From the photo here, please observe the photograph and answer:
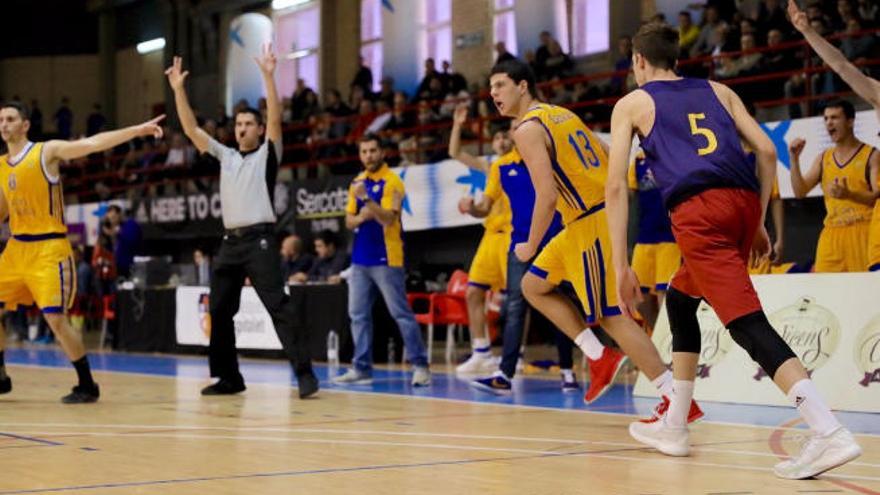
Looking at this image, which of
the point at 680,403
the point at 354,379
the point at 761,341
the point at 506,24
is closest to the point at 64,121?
the point at 506,24

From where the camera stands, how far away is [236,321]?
49.4ft

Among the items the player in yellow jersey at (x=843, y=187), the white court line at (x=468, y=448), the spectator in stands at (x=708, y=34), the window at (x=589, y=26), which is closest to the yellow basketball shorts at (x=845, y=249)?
the player in yellow jersey at (x=843, y=187)

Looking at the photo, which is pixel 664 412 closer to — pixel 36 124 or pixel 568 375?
pixel 568 375

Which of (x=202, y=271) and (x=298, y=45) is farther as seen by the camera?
(x=298, y=45)

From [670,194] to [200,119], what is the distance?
23.9 m

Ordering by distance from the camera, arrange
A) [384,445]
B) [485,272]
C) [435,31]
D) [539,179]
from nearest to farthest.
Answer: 1. [384,445]
2. [539,179]
3. [485,272]
4. [435,31]

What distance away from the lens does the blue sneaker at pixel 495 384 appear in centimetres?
936

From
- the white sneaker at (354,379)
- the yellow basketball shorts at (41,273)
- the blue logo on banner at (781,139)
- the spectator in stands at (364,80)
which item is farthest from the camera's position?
the spectator in stands at (364,80)

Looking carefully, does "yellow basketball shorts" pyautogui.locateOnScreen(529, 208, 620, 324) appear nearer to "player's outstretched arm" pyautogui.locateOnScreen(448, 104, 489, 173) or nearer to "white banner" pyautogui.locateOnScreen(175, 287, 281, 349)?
"player's outstretched arm" pyautogui.locateOnScreen(448, 104, 489, 173)

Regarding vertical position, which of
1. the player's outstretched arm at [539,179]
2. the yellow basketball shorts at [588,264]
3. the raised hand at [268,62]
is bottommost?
the yellow basketball shorts at [588,264]

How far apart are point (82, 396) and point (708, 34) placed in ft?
33.2

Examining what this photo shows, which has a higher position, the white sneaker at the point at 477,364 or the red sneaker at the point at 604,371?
the red sneaker at the point at 604,371

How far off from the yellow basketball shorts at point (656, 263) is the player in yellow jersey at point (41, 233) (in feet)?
13.6

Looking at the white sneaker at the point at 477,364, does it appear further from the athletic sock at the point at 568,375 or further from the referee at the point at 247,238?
the referee at the point at 247,238
